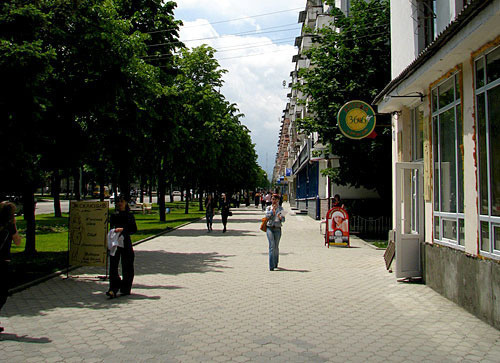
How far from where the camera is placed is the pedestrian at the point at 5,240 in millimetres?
6414

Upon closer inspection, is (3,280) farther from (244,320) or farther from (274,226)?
(274,226)

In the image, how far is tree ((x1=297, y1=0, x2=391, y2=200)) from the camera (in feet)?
66.1

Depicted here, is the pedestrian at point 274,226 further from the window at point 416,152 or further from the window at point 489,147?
the window at point 489,147

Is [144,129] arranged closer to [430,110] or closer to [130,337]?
[430,110]

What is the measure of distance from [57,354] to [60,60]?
29.3ft

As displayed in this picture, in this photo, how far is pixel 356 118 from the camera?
1425cm

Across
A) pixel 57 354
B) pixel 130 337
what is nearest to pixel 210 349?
pixel 130 337

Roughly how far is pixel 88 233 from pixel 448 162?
7.32 meters

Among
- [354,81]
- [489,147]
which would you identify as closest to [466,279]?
[489,147]

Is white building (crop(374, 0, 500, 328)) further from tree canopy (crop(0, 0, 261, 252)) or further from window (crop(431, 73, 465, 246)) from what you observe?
tree canopy (crop(0, 0, 261, 252))

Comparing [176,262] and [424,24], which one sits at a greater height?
[424,24]

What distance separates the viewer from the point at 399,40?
13555 mm

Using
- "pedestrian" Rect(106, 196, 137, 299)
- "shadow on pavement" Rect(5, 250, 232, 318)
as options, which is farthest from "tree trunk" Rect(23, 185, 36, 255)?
"pedestrian" Rect(106, 196, 137, 299)

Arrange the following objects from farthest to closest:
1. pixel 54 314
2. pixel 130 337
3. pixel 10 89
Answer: pixel 10 89 < pixel 54 314 < pixel 130 337
